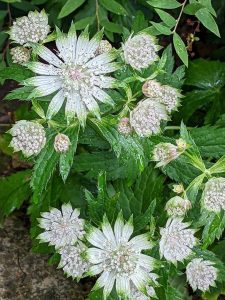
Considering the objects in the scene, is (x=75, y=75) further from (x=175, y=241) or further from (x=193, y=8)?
(x=175, y=241)

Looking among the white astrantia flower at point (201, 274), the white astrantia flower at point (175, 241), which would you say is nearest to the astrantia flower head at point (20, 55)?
the white astrantia flower at point (175, 241)

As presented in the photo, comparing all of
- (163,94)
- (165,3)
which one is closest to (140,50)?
(163,94)

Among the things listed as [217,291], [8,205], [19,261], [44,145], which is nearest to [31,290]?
[19,261]

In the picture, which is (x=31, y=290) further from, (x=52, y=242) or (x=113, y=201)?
(x=113, y=201)

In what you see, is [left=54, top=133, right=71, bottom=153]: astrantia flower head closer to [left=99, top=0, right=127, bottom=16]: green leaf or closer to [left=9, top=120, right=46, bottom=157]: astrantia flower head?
[left=9, top=120, right=46, bottom=157]: astrantia flower head

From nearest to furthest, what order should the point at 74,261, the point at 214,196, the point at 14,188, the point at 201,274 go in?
1. the point at 214,196
2. the point at 74,261
3. the point at 201,274
4. the point at 14,188
